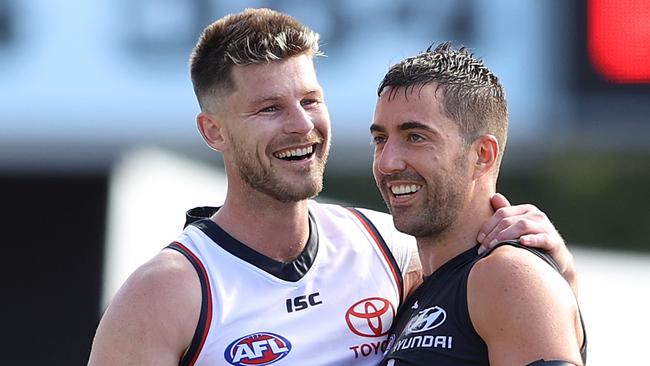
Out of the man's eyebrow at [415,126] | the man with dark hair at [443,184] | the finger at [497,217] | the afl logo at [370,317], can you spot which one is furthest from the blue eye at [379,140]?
the afl logo at [370,317]

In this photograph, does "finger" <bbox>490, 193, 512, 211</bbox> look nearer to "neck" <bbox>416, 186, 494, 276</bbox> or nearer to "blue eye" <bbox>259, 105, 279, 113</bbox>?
"neck" <bbox>416, 186, 494, 276</bbox>

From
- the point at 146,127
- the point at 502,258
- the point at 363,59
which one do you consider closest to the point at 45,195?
the point at 146,127

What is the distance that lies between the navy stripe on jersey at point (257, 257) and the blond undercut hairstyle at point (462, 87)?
552 millimetres

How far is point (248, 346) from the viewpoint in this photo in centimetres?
345

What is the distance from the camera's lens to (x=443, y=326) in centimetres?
314

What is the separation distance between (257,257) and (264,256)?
2 centimetres

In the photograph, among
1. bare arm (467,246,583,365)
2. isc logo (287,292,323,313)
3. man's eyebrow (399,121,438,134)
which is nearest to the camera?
bare arm (467,246,583,365)

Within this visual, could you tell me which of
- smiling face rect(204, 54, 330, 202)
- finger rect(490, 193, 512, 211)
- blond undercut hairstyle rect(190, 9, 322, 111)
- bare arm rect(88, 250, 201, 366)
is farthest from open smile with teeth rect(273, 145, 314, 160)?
finger rect(490, 193, 512, 211)

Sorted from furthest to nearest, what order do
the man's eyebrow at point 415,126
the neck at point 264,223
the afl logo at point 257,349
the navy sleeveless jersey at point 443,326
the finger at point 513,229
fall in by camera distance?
the neck at point 264,223 → the afl logo at point 257,349 → the man's eyebrow at point 415,126 → the finger at point 513,229 → the navy sleeveless jersey at point 443,326

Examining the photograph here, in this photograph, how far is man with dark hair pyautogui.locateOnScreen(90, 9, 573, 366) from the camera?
11.1ft

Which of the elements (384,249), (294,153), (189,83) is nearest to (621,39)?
(189,83)

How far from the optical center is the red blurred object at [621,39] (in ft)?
18.5

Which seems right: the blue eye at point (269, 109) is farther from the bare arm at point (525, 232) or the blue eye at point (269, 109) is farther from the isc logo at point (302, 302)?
the bare arm at point (525, 232)

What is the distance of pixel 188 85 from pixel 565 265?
9.37 ft
